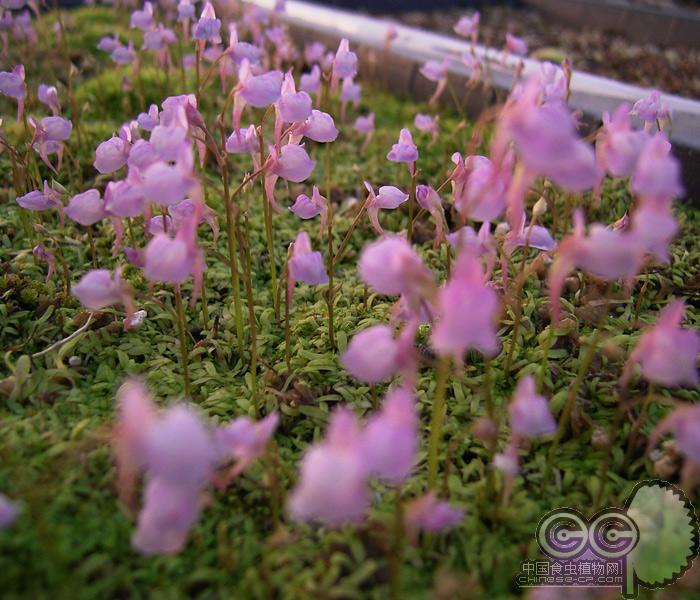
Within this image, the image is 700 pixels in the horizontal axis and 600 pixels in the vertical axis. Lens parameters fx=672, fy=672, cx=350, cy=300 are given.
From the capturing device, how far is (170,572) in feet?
3.71

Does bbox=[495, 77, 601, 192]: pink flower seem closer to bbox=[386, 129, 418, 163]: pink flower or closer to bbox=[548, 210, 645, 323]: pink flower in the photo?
bbox=[548, 210, 645, 323]: pink flower

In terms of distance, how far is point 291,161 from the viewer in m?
1.42

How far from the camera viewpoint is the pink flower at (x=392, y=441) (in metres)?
0.81

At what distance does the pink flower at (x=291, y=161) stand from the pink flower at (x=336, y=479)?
2.48 feet

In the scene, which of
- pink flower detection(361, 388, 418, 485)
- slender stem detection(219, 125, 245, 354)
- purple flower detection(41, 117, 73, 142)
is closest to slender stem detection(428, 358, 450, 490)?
pink flower detection(361, 388, 418, 485)

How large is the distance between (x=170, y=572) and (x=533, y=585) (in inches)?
24.2

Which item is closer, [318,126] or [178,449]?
[178,449]

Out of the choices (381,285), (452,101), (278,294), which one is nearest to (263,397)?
(278,294)

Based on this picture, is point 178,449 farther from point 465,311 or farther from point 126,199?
point 126,199

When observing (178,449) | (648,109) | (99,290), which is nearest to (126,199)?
(99,290)

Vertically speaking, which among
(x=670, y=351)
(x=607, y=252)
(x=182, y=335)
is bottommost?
(x=182, y=335)

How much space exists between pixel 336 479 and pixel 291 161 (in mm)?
820

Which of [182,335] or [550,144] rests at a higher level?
→ [550,144]

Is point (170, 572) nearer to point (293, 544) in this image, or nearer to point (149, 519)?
point (293, 544)
